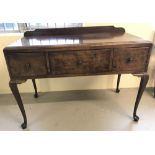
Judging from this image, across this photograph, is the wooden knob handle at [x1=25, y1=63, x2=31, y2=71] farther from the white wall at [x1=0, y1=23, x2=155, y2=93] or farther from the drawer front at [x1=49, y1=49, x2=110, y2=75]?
the white wall at [x1=0, y1=23, x2=155, y2=93]

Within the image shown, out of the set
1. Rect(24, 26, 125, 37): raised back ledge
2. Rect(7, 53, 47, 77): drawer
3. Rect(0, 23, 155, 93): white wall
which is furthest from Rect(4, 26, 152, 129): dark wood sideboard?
Rect(0, 23, 155, 93): white wall

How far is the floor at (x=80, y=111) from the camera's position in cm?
139

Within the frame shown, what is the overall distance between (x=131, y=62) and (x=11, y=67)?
894 mm

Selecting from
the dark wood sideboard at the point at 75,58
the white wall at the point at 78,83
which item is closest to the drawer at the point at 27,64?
the dark wood sideboard at the point at 75,58

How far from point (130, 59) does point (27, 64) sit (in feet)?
2.50

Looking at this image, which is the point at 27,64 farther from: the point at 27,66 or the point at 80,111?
the point at 80,111

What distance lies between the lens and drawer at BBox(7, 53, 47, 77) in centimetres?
108

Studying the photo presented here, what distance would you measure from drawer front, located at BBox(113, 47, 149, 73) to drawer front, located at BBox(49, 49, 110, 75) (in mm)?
75

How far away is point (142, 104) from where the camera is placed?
1667mm

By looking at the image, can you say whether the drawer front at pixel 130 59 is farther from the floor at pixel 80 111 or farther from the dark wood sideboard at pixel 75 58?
the floor at pixel 80 111

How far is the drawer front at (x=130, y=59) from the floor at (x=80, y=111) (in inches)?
20.8
